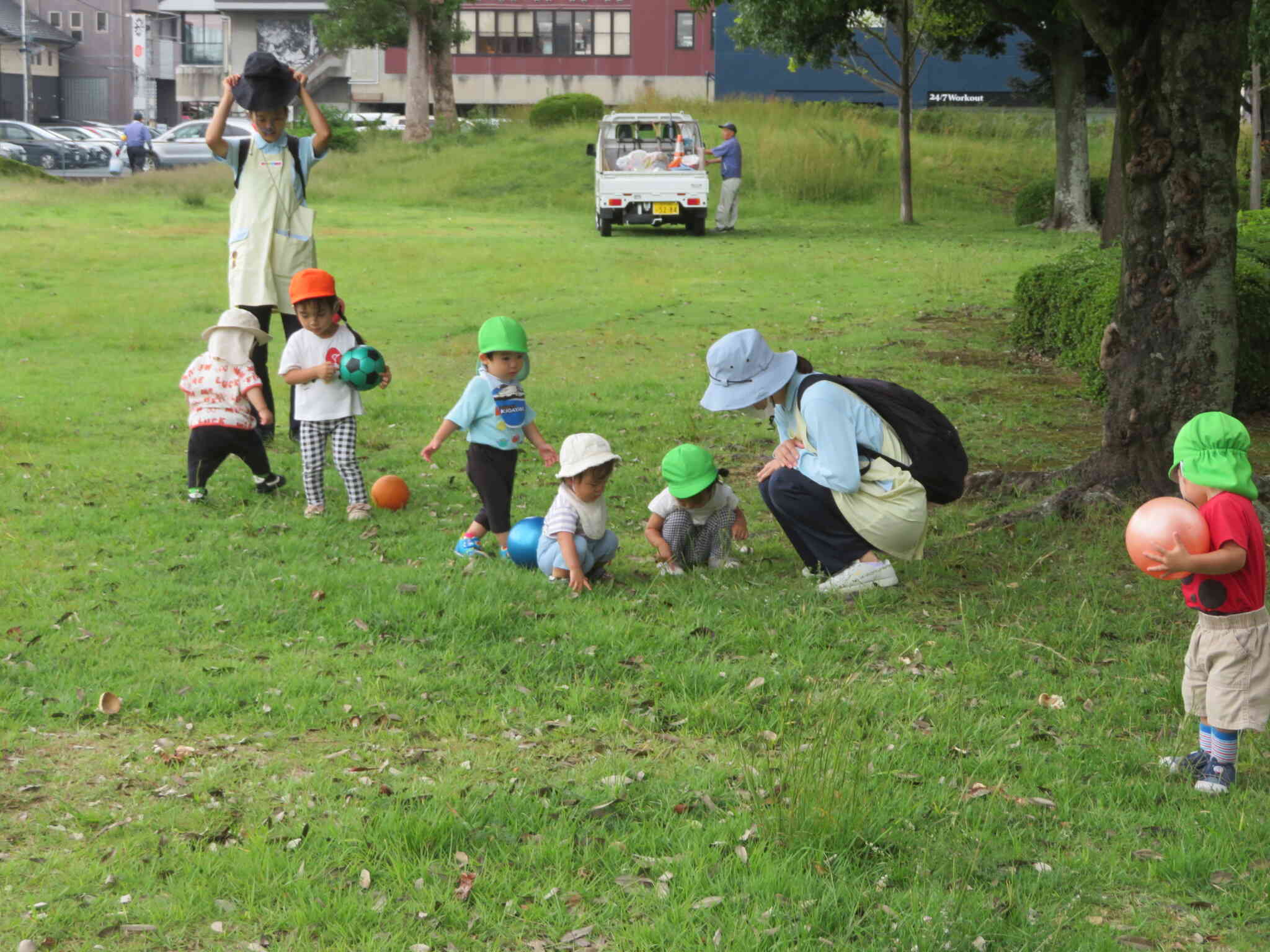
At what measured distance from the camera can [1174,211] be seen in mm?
7219

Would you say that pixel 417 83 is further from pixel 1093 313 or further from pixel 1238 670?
pixel 1238 670

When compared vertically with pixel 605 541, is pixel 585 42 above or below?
above

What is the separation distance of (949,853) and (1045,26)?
939 inches

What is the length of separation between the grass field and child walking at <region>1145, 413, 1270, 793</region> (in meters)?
0.28

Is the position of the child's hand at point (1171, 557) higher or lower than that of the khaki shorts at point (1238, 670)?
higher

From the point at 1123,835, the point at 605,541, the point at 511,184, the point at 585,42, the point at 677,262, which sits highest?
the point at 585,42

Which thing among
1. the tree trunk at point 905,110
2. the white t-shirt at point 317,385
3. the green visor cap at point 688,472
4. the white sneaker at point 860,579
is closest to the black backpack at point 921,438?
the white sneaker at point 860,579

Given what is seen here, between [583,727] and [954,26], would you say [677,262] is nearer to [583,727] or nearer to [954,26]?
[954,26]

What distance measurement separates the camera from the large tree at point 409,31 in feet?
136

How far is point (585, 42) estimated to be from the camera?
6431 centimetres

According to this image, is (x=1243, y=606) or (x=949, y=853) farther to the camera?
(x=1243, y=606)

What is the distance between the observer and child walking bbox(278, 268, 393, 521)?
760 cm

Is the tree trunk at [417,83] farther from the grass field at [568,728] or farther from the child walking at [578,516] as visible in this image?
the child walking at [578,516]

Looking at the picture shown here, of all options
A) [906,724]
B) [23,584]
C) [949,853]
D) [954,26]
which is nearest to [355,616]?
[23,584]
